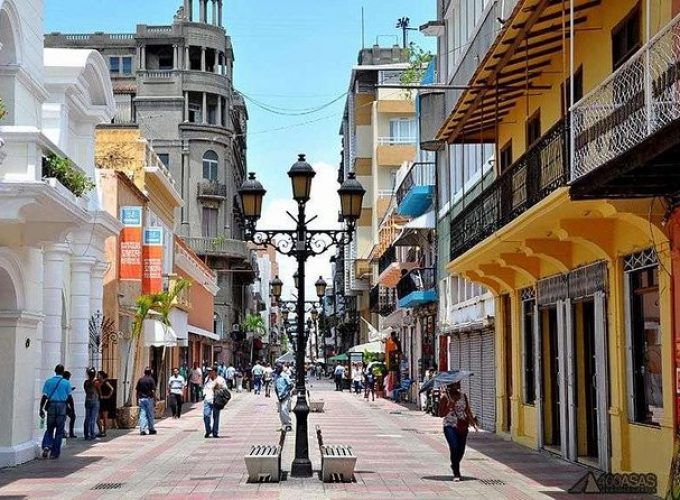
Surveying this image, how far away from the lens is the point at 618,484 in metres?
14.3

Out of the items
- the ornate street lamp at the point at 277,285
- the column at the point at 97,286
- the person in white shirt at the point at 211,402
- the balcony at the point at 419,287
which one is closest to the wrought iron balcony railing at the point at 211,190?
the balcony at the point at 419,287

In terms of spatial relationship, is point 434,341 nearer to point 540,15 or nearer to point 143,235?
point 143,235

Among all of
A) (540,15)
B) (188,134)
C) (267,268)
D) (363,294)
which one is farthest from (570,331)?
(267,268)

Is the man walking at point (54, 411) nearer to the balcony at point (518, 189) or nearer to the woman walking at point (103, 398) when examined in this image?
the woman walking at point (103, 398)

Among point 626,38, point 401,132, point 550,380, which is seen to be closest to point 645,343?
point 626,38

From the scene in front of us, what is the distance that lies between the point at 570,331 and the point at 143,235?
1526 centimetres

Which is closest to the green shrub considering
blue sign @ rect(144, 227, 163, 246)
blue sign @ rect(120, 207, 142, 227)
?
blue sign @ rect(120, 207, 142, 227)

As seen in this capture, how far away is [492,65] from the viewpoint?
17500 mm

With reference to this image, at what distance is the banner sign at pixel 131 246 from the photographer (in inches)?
1099

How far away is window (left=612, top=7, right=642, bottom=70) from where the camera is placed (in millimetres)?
14156

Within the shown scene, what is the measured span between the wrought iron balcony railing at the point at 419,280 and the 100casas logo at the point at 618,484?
69.5 ft

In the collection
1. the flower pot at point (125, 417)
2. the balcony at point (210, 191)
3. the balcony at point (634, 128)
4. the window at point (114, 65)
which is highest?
the window at point (114, 65)

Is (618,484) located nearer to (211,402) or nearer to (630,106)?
(630,106)

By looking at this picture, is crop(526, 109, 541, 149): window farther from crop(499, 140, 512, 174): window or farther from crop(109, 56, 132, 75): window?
crop(109, 56, 132, 75): window
